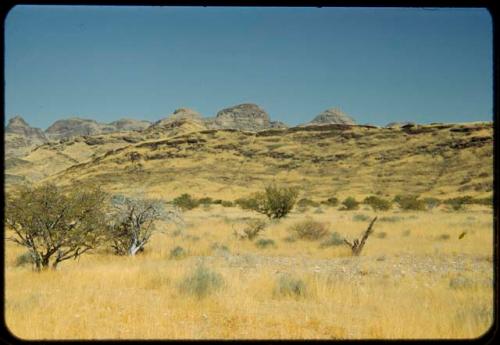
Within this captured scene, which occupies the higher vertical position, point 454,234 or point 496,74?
point 496,74

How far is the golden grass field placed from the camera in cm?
519

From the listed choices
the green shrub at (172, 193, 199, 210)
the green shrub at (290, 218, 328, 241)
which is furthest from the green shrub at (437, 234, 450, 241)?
the green shrub at (172, 193, 199, 210)

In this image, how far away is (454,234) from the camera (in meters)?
16.4

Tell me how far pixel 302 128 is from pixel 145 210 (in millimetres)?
77432

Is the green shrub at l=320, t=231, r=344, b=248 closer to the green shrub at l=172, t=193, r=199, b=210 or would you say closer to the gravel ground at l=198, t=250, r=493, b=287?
the gravel ground at l=198, t=250, r=493, b=287

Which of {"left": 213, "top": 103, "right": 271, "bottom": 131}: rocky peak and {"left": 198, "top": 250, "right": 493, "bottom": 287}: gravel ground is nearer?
{"left": 198, "top": 250, "right": 493, "bottom": 287}: gravel ground

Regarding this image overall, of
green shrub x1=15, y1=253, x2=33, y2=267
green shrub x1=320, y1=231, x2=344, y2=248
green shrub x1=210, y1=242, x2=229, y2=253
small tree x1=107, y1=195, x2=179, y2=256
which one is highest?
small tree x1=107, y1=195, x2=179, y2=256

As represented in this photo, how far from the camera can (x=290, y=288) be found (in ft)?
24.0

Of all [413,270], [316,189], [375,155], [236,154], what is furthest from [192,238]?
[236,154]

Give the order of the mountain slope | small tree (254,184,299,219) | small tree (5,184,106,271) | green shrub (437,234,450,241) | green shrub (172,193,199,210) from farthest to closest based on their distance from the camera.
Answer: the mountain slope, green shrub (172,193,199,210), small tree (254,184,299,219), green shrub (437,234,450,241), small tree (5,184,106,271)

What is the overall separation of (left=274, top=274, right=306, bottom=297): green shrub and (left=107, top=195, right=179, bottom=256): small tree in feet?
18.8

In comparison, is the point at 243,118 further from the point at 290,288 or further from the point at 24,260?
the point at 290,288

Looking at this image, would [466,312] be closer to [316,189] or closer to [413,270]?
[413,270]

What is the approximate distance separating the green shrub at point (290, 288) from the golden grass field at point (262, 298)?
0.26 ft
